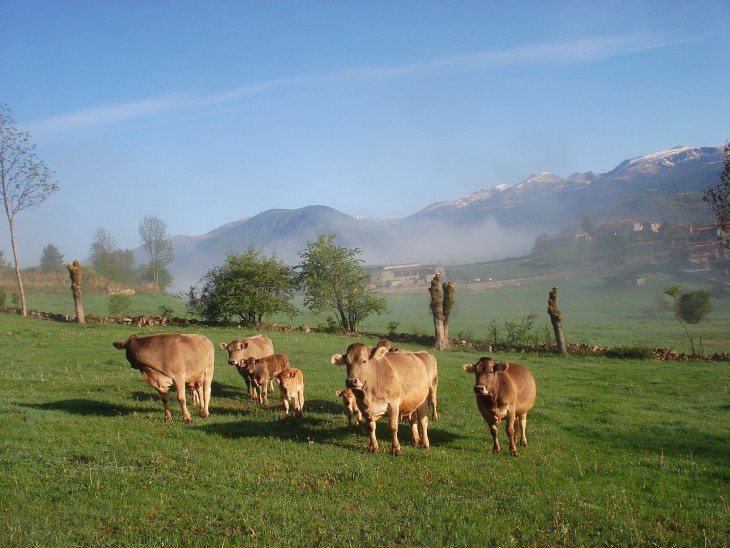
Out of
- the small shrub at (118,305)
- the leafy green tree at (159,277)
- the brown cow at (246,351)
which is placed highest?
the leafy green tree at (159,277)

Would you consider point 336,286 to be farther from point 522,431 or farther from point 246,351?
point 522,431

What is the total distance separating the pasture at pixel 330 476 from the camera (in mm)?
7715

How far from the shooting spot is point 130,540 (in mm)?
7137

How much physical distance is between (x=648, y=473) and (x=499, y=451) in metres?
2.88

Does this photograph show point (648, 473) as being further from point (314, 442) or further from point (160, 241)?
point (160, 241)

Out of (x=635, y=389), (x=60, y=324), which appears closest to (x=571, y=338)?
(x=635, y=389)

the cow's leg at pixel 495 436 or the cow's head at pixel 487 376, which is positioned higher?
the cow's head at pixel 487 376

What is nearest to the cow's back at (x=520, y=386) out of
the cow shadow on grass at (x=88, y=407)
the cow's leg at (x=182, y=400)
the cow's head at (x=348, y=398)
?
the cow's head at (x=348, y=398)

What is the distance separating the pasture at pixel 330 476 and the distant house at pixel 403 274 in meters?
128

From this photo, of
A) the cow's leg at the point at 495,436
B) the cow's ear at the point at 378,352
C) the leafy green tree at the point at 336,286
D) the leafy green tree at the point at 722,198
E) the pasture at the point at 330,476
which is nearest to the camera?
the pasture at the point at 330,476

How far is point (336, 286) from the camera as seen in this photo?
50719 mm

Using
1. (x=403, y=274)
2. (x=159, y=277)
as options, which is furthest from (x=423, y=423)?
(x=403, y=274)

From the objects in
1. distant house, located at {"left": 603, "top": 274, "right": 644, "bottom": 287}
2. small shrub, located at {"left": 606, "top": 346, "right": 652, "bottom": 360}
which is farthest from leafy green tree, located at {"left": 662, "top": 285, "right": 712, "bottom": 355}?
distant house, located at {"left": 603, "top": 274, "right": 644, "bottom": 287}

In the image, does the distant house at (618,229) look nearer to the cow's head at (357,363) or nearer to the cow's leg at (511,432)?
the cow's leg at (511,432)
